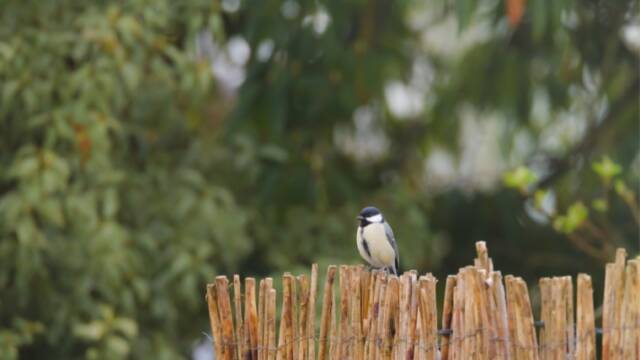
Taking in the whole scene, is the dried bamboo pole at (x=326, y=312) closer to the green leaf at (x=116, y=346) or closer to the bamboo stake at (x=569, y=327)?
the bamboo stake at (x=569, y=327)

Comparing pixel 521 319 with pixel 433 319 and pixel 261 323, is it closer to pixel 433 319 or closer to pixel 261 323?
pixel 433 319

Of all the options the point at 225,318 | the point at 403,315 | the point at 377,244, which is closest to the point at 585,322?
the point at 403,315

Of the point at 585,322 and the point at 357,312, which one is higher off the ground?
the point at 357,312

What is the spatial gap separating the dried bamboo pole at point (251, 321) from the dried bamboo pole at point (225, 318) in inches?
2.1

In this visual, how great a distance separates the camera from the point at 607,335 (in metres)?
3.48

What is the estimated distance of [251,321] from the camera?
3818 millimetres

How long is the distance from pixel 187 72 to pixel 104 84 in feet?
1.78

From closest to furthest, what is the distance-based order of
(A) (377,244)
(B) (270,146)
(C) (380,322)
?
(C) (380,322) < (A) (377,244) < (B) (270,146)

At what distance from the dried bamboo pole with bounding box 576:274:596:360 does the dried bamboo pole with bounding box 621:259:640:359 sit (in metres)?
0.10

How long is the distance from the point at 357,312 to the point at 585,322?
0.73m

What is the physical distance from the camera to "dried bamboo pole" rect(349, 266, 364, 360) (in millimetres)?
3713

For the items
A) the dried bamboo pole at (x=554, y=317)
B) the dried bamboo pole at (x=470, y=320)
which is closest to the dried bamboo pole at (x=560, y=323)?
the dried bamboo pole at (x=554, y=317)

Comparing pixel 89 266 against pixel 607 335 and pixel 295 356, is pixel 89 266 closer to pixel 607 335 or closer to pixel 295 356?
pixel 295 356

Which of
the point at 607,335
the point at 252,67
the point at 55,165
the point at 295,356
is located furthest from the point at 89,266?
the point at 607,335
